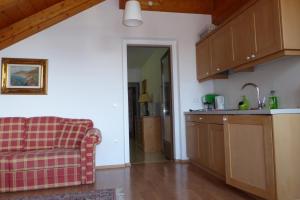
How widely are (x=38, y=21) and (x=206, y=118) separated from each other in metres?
2.99

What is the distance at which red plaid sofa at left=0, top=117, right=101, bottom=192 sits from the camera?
2.92 metres

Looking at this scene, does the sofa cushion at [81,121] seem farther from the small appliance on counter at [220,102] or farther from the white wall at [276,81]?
the white wall at [276,81]

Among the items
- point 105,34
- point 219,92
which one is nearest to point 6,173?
point 105,34

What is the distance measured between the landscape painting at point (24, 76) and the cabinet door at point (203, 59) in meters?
2.78

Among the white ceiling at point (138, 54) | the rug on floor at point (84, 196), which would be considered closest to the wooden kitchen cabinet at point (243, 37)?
the rug on floor at point (84, 196)

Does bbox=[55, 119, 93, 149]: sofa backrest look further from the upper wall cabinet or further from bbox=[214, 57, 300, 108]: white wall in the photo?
bbox=[214, 57, 300, 108]: white wall

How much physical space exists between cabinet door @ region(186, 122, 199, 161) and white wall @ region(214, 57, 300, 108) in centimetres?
76

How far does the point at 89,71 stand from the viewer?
407 centimetres

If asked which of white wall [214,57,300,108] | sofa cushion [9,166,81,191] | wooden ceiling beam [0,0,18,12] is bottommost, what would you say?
sofa cushion [9,166,81,191]

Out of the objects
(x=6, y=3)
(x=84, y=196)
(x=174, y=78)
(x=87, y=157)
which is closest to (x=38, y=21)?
(x=6, y=3)

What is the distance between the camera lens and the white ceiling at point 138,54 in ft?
19.9

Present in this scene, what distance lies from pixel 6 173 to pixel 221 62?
3260mm

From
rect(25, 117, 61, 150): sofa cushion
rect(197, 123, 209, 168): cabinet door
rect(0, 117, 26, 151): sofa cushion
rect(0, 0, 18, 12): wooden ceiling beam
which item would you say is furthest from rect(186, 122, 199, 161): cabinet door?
rect(0, 0, 18, 12): wooden ceiling beam

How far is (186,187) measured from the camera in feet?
9.32
